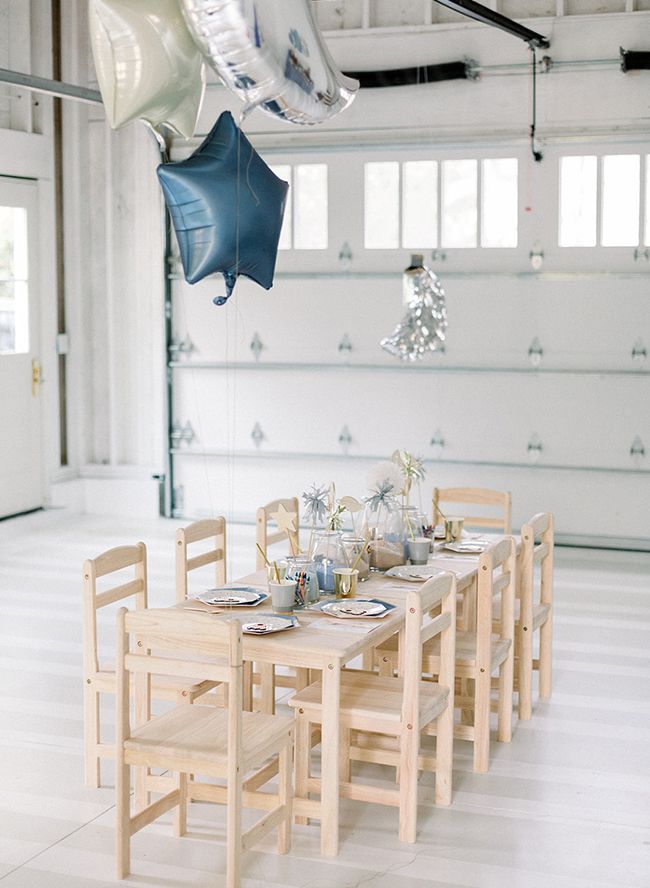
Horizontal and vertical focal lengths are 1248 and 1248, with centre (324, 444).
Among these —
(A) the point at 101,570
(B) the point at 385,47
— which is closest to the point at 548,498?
(B) the point at 385,47

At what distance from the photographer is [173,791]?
4.11 metres

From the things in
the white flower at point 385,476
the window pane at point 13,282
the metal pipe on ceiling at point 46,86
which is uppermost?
the metal pipe on ceiling at point 46,86

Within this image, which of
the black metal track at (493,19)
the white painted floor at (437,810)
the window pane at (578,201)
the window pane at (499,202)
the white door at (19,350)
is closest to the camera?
the white painted floor at (437,810)

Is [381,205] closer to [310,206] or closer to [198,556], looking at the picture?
[310,206]

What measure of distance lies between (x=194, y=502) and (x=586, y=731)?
5503mm

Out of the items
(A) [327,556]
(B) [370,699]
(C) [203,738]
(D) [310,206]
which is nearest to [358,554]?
(A) [327,556]

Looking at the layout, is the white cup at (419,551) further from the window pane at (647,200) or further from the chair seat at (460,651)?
the window pane at (647,200)

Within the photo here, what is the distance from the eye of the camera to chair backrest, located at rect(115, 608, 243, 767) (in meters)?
3.60

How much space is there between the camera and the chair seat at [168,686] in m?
4.51

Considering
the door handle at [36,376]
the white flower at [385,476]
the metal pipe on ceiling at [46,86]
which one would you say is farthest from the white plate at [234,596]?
the door handle at [36,376]

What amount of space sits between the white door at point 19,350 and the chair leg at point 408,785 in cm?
619

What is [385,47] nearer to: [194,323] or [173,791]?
[194,323]

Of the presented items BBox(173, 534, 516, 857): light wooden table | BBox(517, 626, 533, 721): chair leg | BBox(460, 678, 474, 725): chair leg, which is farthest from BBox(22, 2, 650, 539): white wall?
BBox(173, 534, 516, 857): light wooden table

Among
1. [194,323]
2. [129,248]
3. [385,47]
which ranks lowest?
[194,323]
